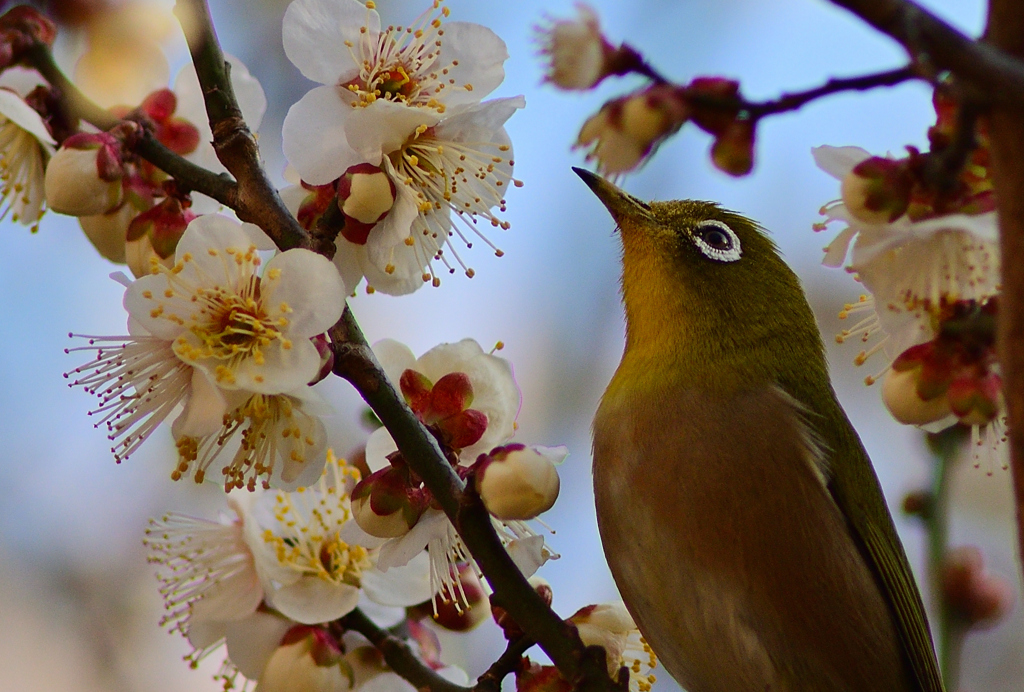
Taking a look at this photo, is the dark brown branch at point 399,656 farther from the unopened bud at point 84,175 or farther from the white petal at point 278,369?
the unopened bud at point 84,175

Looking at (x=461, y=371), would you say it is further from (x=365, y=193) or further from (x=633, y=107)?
(x=633, y=107)

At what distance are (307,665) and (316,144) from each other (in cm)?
97

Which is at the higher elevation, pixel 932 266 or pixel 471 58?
pixel 471 58

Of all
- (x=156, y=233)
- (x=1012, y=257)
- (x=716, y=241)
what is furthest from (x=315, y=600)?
(x=1012, y=257)

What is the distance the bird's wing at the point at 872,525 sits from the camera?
2.37m

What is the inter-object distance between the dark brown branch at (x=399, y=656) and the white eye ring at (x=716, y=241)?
1265mm

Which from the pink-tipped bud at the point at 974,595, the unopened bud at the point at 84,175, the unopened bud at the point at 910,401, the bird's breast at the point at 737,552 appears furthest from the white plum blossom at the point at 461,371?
the pink-tipped bud at the point at 974,595

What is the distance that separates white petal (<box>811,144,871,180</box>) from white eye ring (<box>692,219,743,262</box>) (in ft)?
3.58

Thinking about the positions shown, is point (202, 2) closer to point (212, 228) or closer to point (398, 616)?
point (212, 228)

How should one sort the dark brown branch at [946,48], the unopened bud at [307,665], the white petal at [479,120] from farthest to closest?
the unopened bud at [307,665] → the white petal at [479,120] → the dark brown branch at [946,48]

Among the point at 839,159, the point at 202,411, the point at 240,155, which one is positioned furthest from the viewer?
the point at 240,155

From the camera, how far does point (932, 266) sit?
1.63m

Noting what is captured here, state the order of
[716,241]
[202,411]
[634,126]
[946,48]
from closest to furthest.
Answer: [946,48] < [634,126] < [202,411] < [716,241]

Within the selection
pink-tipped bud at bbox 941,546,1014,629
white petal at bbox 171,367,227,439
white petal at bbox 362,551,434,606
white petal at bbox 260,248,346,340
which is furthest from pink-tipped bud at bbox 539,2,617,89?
pink-tipped bud at bbox 941,546,1014,629
